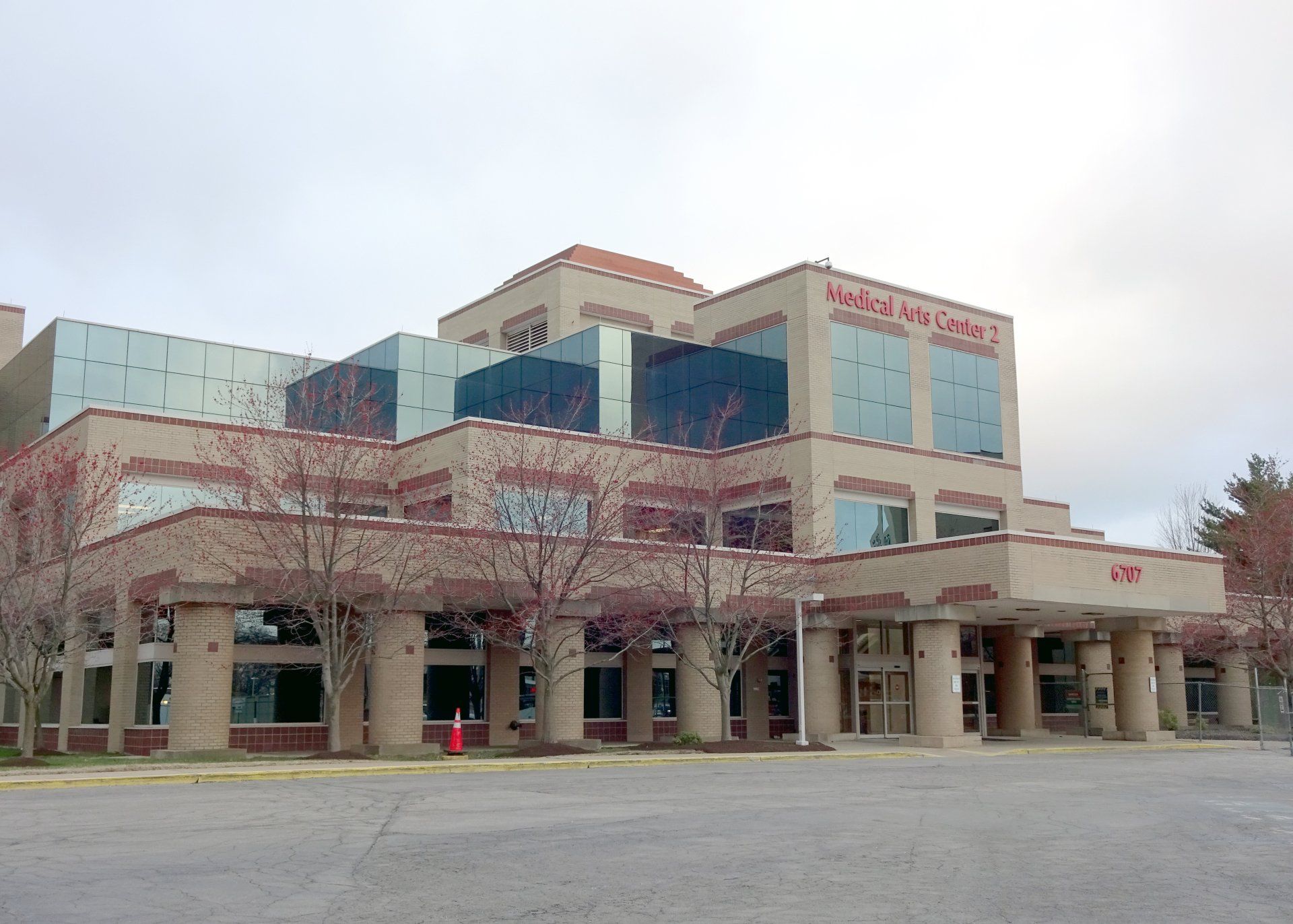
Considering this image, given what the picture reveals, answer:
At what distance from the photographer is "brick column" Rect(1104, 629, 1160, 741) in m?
42.7

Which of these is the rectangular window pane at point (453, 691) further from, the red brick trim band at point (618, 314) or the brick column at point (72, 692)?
the red brick trim band at point (618, 314)

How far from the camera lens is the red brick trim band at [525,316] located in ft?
187

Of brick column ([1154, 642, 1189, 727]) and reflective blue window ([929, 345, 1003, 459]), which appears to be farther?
brick column ([1154, 642, 1189, 727])

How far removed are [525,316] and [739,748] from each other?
29.4 metres

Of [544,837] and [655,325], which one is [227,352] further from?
[544,837]

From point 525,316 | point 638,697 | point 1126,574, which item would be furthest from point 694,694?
A: point 525,316

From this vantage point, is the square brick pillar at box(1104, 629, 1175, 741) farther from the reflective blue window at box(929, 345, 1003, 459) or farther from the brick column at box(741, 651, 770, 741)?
the brick column at box(741, 651, 770, 741)

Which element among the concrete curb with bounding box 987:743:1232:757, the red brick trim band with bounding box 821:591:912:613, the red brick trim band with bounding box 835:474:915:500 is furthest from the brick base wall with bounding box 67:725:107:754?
the red brick trim band with bounding box 835:474:915:500

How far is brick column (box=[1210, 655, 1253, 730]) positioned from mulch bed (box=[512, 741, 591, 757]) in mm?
35576

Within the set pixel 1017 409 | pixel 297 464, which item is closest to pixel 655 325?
pixel 1017 409

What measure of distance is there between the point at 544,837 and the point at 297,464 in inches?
730

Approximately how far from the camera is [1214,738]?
153ft

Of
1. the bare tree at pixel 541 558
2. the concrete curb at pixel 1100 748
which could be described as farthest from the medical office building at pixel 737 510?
the concrete curb at pixel 1100 748

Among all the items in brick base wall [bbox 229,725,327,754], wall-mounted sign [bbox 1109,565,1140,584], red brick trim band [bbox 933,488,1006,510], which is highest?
red brick trim band [bbox 933,488,1006,510]
